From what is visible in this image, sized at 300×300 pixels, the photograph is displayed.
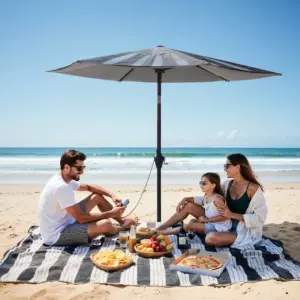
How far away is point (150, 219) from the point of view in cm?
634

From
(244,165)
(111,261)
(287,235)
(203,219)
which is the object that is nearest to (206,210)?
(203,219)

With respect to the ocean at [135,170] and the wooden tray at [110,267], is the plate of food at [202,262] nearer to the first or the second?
the wooden tray at [110,267]

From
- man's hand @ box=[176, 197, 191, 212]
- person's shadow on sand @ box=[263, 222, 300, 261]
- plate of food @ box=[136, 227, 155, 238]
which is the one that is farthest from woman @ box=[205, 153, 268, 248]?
plate of food @ box=[136, 227, 155, 238]

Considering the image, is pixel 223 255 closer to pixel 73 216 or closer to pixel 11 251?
pixel 73 216

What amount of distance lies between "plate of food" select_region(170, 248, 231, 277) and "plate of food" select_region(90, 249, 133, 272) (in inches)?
18.8

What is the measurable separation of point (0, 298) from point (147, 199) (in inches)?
217

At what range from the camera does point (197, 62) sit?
154 inches

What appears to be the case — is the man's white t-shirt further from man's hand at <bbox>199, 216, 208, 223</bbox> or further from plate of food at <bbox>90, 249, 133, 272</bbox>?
man's hand at <bbox>199, 216, 208, 223</bbox>

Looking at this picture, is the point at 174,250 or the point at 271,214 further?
the point at 271,214

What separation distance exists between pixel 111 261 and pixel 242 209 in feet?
5.74

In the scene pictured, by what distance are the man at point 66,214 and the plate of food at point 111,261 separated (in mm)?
531

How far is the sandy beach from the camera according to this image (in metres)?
3.19

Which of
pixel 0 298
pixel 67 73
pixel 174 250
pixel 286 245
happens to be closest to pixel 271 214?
pixel 286 245

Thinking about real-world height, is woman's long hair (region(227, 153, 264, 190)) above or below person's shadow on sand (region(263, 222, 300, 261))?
above
